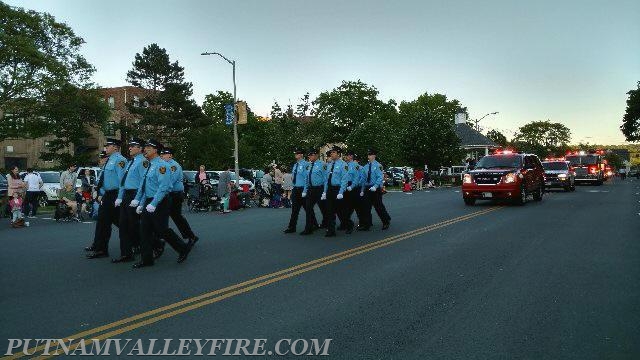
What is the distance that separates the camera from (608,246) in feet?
31.2

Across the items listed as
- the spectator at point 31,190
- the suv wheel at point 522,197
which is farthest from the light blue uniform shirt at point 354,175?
the spectator at point 31,190

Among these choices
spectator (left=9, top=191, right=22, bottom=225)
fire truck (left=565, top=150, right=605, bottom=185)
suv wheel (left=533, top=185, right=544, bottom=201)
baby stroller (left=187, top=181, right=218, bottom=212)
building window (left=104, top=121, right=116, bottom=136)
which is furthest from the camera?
building window (left=104, top=121, right=116, bottom=136)

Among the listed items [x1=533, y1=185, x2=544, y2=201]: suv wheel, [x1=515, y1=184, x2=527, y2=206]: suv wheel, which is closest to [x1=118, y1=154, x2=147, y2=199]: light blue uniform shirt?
[x1=515, y1=184, x2=527, y2=206]: suv wheel

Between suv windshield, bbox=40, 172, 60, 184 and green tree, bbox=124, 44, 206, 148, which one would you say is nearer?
suv windshield, bbox=40, 172, 60, 184

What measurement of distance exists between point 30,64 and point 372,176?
104 ft

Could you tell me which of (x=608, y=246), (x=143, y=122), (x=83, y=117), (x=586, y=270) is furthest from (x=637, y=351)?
(x=143, y=122)

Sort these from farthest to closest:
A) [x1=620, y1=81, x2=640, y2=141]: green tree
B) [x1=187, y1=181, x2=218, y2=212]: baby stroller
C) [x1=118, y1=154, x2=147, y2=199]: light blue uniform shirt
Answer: [x1=620, y1=81, x2=640, y2=141]: green tree, [x1=187, y1=181, x2=218, y2=212]: baby stroller, [x1=118, y1=154, x2=147, y2=199]: light blue uniform shirt

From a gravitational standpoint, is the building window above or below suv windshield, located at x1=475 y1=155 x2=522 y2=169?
above

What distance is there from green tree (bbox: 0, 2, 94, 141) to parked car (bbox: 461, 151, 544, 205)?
29367mm

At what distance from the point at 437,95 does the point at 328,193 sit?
84.6 m

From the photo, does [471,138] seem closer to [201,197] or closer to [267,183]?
A: [267,183]

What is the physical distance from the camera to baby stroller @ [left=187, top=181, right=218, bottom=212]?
66.1 feet

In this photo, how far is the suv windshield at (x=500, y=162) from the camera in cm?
1986

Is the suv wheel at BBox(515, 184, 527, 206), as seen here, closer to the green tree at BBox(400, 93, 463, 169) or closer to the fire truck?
the fire truck
